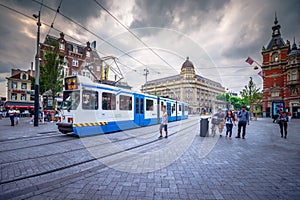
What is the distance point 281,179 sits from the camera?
3432 mm

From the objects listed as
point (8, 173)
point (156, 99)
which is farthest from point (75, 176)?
point (156, 99)

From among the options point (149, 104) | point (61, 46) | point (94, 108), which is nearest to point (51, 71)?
point (149, 104)

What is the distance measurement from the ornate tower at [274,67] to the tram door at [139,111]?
123 feet

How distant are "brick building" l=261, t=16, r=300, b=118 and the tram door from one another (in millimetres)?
33750

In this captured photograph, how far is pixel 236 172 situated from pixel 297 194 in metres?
1.16

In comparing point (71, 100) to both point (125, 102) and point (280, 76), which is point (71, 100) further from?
point (280, 76)

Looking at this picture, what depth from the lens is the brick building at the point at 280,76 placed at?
30781 mm

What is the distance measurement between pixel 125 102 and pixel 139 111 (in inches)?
82.0

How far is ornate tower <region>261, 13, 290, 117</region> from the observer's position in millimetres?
36469

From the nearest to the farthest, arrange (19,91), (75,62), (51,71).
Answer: (51,71) → (19,91) → (75,62)

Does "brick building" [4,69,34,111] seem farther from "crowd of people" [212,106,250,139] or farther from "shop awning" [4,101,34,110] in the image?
"crowd of people" [212,106,250,139]

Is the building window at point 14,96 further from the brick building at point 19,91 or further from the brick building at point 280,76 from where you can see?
the brick building at point 280,76

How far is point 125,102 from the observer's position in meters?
10.7

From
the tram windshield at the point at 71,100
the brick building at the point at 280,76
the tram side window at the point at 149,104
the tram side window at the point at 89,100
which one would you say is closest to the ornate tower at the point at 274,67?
the brick building at the point at 280,76
